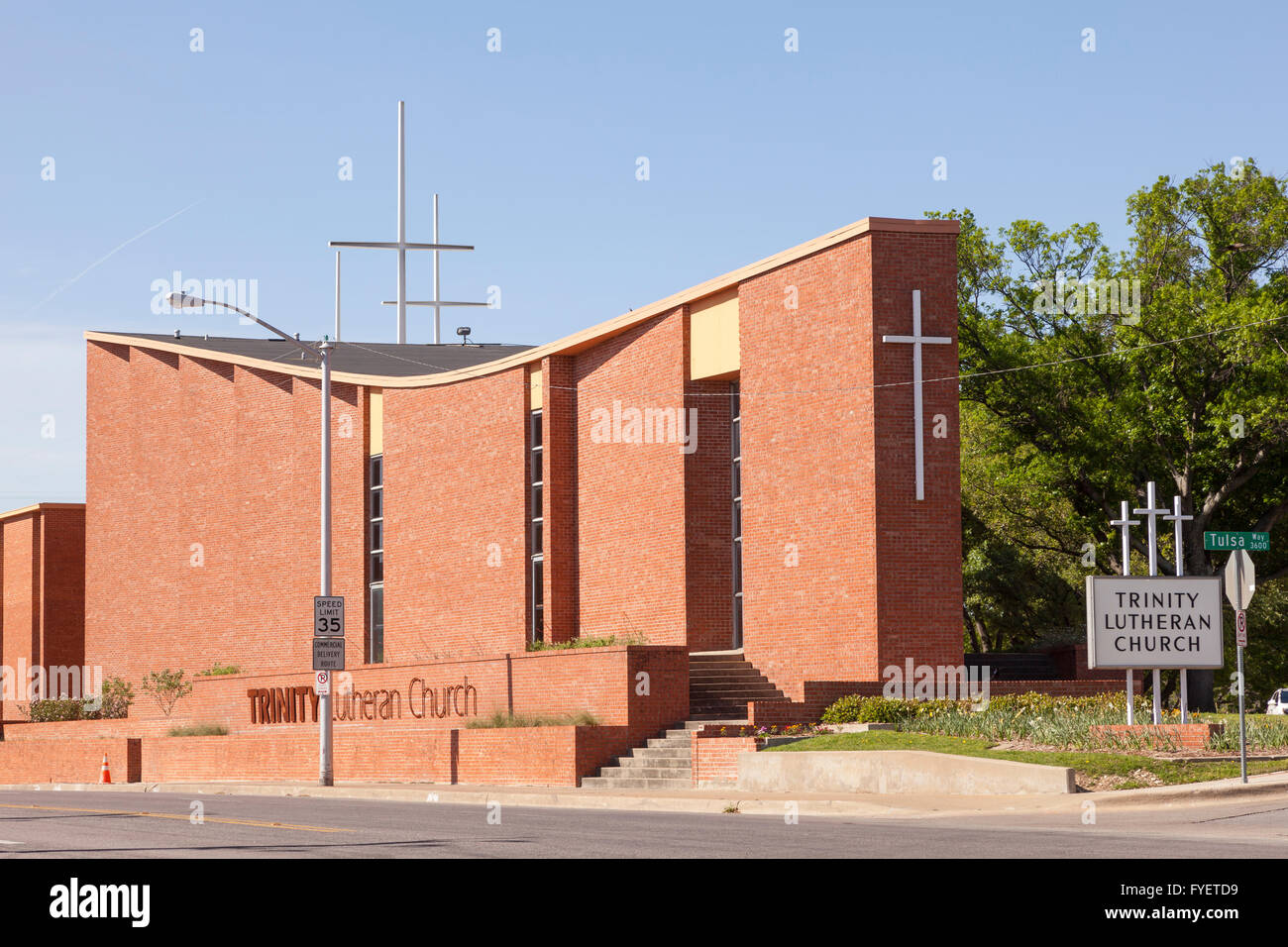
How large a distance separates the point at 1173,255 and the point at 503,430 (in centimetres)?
1837

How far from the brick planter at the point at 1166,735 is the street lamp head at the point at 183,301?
1682 centimetres

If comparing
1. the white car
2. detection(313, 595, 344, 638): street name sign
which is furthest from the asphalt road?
the white car

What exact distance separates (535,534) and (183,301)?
1206 cm

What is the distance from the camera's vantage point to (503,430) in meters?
39.8

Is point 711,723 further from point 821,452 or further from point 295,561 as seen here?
point 295,561

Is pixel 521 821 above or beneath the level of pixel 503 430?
beneath

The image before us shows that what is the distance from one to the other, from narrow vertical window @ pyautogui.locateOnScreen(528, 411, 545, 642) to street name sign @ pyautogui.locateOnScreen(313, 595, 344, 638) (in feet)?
27.3

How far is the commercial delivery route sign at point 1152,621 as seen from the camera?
24.5m

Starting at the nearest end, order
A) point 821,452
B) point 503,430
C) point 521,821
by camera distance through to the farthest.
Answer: point 521,821, point 821,452, point 503,430

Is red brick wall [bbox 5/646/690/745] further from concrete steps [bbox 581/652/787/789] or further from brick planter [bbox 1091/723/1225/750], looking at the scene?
brick planter [bbox 1091/723/1225/750]

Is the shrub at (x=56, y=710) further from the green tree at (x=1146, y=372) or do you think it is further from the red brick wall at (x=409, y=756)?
the green tree at (x=1146, y=372)

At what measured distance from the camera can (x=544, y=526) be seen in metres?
38.1

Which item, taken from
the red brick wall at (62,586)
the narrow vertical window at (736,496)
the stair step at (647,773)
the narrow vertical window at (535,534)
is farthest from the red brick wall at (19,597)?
the stair step at (647,773)

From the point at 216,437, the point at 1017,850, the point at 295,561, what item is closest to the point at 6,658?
the point at 216,437
